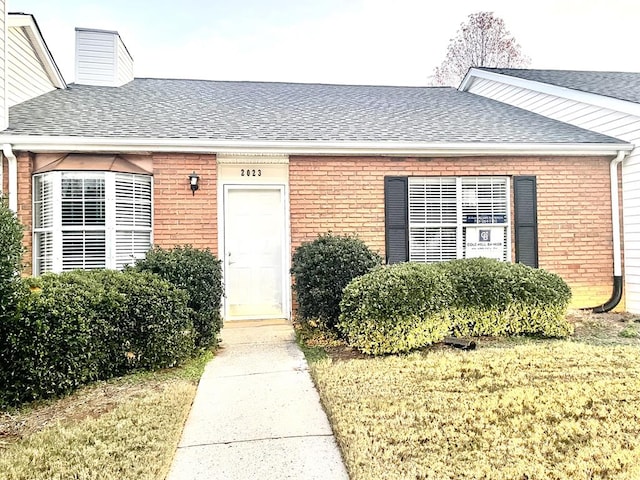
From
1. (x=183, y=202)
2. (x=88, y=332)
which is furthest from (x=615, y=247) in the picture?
(x=88, y=332)

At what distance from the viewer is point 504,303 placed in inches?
241

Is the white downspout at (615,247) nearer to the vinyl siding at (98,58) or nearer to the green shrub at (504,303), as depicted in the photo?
the green shrub at (504,303)

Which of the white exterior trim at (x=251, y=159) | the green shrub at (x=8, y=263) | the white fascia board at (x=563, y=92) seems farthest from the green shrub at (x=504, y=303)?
the green shrub at (x=8, y=263)

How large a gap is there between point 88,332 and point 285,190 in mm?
4122

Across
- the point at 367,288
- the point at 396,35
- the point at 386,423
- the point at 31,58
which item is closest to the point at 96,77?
the point at 31,58

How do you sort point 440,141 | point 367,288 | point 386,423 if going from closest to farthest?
point 386,423, point 367,288, point 440,141

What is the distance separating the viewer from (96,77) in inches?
412

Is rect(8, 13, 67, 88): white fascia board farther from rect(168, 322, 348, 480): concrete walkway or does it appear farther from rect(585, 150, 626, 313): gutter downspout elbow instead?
rect(585, 150, 626, 313): gutter downspout elbow

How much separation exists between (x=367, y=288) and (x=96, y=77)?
342 inches

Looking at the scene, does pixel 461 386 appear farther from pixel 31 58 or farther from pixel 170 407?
pixel 31 58

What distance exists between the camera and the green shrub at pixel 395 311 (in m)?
5.38

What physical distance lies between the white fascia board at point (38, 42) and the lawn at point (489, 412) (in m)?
7.93

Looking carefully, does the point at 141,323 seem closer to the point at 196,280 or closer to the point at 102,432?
the point at 196,280

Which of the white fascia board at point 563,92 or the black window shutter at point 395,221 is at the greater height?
the white fascia board at point 563,92
